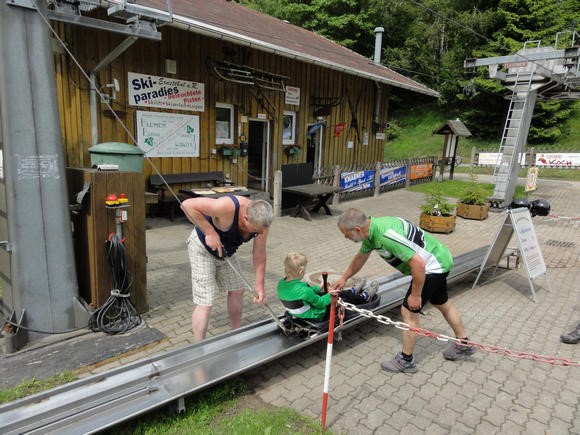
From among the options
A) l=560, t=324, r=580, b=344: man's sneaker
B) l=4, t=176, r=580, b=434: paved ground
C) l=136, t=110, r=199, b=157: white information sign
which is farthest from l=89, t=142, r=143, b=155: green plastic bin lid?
l=560, t=324, r=580, b=344: man's sneaker

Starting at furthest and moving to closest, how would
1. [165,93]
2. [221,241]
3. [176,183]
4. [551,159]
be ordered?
1. [551,159]
2. [176,183]
3. [165,93]
4. [221,241]

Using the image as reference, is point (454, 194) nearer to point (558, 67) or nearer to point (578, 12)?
point (558, 67)

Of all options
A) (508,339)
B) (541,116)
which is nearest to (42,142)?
(508,339)

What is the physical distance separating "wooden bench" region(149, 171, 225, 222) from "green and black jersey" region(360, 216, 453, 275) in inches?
240

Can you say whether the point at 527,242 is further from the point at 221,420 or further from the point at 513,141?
the point at 513,141

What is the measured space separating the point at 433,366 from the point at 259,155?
9942 mm

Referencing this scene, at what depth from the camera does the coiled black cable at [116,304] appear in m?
3.90

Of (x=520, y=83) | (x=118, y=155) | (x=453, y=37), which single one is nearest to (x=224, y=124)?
(x=118, y=155)

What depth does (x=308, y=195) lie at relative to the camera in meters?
9.65

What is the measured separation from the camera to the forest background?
29.2 m

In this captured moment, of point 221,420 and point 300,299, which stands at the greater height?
point 300,299

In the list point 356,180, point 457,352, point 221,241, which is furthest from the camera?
point 356,180

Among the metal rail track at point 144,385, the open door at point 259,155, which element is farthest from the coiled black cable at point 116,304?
the open door at point 259,155

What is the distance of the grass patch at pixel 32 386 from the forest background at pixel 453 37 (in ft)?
101
